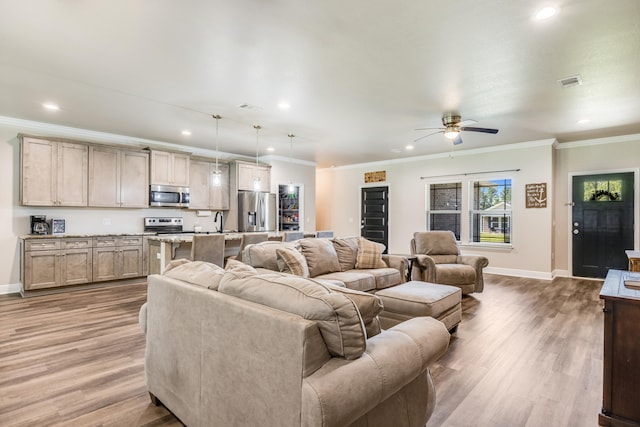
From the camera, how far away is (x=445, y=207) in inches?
312

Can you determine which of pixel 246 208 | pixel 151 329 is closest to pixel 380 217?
pixel 246 208

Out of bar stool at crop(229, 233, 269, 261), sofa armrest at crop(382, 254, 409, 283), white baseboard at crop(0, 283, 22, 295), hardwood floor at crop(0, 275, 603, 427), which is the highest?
bar stool at crop(229, 233, 269, 261)

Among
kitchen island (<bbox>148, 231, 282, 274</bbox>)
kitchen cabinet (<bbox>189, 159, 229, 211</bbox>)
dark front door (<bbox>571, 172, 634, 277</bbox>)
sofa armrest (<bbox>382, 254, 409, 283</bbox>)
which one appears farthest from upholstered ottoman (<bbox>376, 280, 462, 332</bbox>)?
kitchen cabinet (<bbox>189, 159, 229, 211</bbox>)

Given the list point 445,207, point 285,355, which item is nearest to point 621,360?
point 285,355

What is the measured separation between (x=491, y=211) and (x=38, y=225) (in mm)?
8485

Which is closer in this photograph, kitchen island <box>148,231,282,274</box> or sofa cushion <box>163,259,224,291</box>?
sofa cushion <box>163,259,224,291</box>

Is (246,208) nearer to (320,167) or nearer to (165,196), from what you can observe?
(165,196)

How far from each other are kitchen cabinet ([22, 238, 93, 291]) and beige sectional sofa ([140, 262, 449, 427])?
4.36 meters

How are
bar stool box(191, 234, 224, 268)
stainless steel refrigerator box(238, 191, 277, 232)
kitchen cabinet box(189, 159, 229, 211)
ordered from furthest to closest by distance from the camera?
stainless steel refrigerator box(238, 191, 277, 232) → kitchen cabinet box(189, 159, 229, 211) → bar stool box(191, 234, 224, 268)

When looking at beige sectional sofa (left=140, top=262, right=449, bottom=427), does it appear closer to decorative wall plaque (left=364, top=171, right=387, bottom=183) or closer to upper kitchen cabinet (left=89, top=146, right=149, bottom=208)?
upper kitchen cabinet (left=89, top=146, right=149, bottom=208)

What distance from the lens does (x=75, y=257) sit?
520 centimetres

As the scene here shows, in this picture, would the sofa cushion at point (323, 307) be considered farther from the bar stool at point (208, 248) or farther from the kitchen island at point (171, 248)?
the kitchen island at point (171, 248)

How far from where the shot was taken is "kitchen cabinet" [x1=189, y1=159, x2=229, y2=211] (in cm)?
691

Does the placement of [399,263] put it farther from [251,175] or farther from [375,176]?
[375,176]
